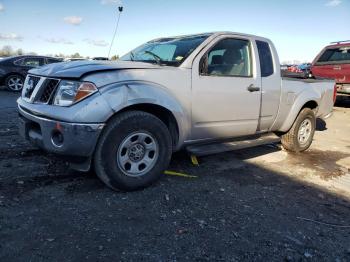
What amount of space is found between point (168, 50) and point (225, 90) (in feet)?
2.96

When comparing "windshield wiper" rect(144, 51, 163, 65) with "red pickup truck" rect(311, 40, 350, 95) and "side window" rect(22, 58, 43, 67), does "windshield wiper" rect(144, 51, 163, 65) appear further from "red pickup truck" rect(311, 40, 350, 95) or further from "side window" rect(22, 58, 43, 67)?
"side window" rect(22, 58, 43, 67)

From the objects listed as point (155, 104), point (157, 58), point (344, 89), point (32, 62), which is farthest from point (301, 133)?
point (32, 62)

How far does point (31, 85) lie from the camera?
12.2 ft

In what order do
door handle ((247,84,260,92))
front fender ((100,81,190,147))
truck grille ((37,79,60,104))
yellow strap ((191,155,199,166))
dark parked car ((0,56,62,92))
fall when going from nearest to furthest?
front fender ((100,81,190,147)) → truck grille ((37,79,60,104)) → door handle ((247,84,260,92)) → yellow strap ((191,155,199,166)) → dark parked car ((0,56,62,92))

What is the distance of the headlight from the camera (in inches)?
122

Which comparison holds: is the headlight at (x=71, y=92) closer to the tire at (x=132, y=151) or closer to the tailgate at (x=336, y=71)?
the tire at (x=132, y=151)

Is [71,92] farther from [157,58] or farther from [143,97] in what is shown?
[157,58]

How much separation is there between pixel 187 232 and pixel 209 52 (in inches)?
87.3

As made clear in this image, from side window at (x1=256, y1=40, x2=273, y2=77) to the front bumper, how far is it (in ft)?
8.62

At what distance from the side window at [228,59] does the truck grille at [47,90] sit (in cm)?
164

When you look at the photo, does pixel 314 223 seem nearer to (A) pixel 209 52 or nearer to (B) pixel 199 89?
(B) pixel 199 89

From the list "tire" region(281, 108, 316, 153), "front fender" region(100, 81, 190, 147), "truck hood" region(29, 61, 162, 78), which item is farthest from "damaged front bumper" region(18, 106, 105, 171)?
"tire" region(281, 108, 316, 153)

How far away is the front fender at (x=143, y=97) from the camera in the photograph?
3.17 meters

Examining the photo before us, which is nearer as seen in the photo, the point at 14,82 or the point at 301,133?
the point at 301,133
